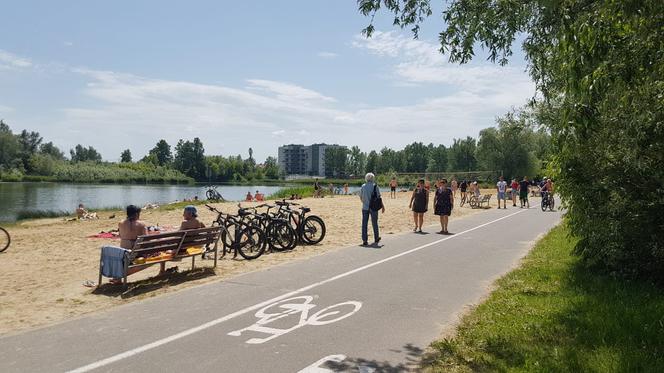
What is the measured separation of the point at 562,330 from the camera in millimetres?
5543

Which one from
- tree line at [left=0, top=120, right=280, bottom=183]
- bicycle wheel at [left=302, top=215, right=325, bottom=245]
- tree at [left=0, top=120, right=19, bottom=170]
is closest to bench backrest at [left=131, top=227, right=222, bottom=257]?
bicycle wheel at [left=302, top=215, right=325, bottom=245]

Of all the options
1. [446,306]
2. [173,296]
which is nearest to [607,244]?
[446,306]

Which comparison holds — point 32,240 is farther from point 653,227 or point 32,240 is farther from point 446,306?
point 653,227

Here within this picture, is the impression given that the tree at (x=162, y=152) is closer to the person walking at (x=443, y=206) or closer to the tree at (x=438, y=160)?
the tree at (x=438, y=160)

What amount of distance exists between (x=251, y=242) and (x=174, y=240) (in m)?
2.66

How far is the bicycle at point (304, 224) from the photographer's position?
13.1 metres

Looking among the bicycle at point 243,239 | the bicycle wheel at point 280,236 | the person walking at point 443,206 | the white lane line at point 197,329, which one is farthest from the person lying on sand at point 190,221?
the person walking at point 443,206

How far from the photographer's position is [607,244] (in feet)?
25.8

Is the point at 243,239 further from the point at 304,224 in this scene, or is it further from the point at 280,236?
the point at 304,224

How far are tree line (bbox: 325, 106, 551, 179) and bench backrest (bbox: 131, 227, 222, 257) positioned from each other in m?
6.16

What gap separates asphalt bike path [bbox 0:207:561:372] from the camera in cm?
484

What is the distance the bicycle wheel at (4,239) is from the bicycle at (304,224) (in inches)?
285

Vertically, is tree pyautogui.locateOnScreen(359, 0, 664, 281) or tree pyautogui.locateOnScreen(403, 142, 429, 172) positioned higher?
tree pyautogui.locateOnScreen(403, 142, 429, 172)

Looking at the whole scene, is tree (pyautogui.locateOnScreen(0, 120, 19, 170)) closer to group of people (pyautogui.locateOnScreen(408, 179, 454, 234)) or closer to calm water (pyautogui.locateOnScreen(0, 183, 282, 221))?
calm water (pyautogui.locateOnScreen(0, 183, 282, 221))
